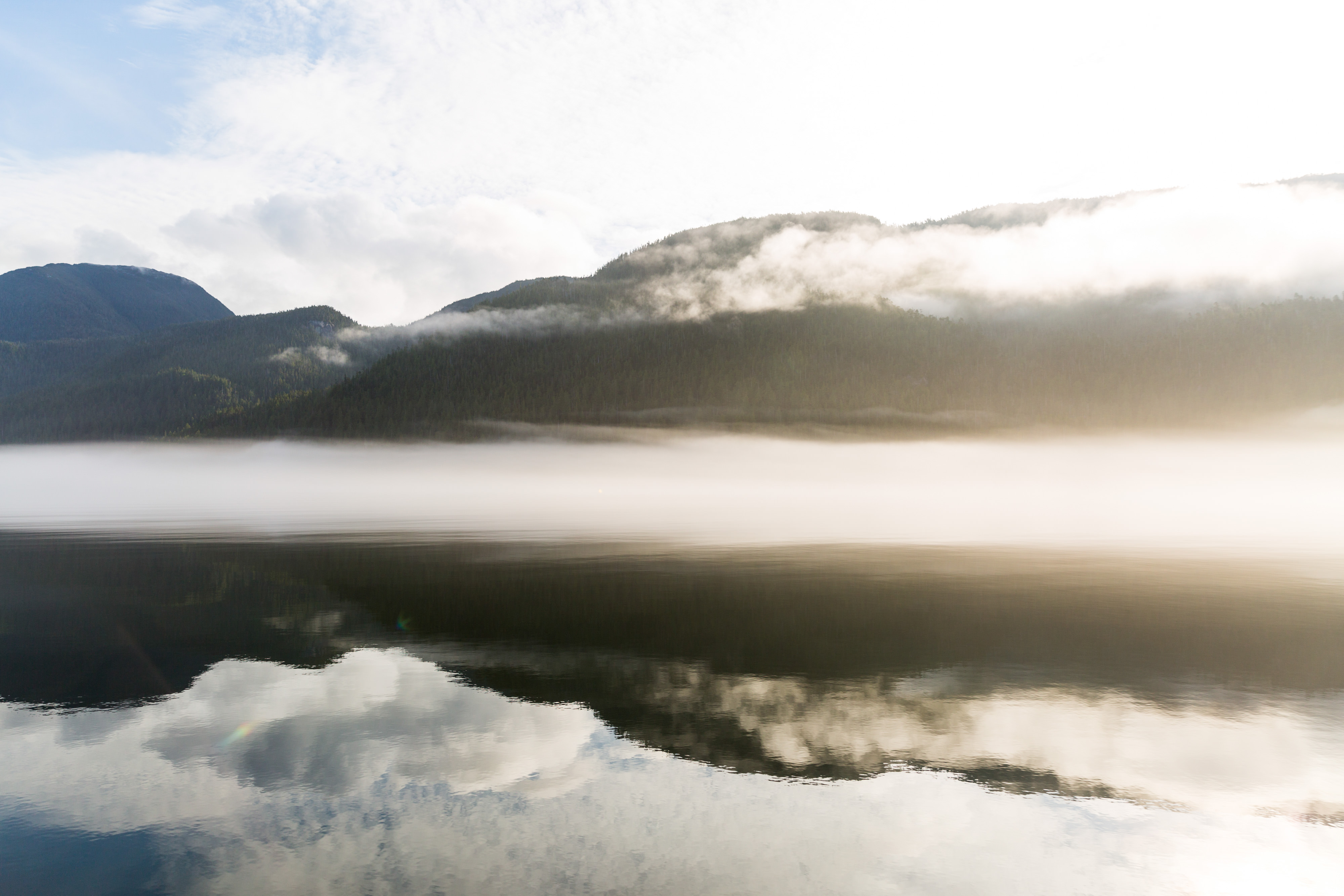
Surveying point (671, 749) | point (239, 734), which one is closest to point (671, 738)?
point (671, 749)

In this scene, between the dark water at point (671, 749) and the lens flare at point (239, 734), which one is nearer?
the dark water at point (671, 749)

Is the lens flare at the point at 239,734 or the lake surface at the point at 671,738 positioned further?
the lens flare at the point at 239,734

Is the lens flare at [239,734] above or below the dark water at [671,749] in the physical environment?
above

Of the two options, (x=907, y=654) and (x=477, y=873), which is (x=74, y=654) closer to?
(x=477, y=873)

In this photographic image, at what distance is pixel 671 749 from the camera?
18172mm

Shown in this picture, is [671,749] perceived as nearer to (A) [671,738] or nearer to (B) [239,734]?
(A) [671,738]

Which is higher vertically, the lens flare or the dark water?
the lens flare

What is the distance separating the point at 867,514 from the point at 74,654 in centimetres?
12478

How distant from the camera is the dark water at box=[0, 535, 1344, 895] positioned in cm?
1291

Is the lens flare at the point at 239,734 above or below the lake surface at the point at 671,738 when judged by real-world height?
above

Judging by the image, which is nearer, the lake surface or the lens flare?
the lake surface

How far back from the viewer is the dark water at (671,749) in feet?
42.3

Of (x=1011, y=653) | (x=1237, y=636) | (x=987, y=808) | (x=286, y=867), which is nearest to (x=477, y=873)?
(x=286, y=867)

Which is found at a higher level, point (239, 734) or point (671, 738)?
point (239, 734)
